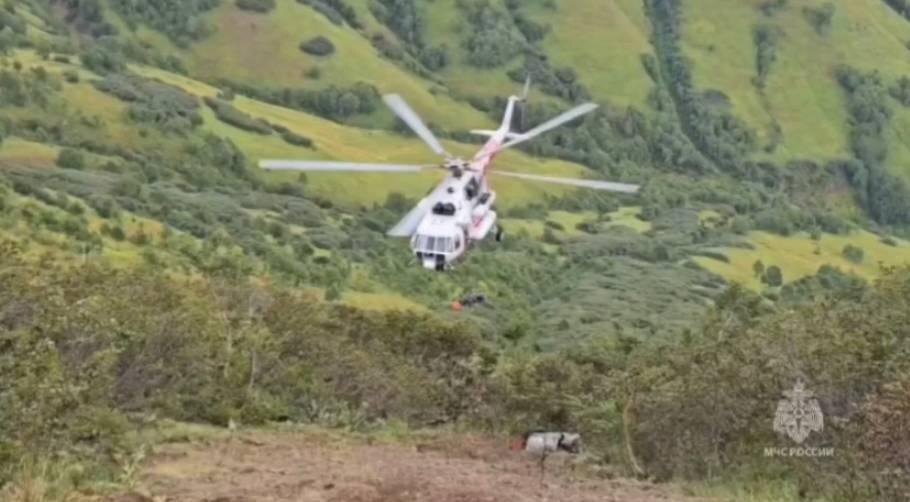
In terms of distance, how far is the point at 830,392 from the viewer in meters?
22.8

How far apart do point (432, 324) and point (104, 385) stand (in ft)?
127

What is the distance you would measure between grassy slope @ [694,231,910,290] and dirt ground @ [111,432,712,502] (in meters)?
135

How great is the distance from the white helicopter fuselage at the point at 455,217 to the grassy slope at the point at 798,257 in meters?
124

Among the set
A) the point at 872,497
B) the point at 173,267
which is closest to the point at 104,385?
the point at 872,497

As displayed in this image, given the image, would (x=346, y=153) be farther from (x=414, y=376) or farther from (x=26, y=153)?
(x=414, y=376)

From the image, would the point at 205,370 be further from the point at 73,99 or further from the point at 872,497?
the point at 73,99

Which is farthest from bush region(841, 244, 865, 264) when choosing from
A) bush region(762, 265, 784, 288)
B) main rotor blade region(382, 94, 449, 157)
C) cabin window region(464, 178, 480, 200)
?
main rotor blade region(382, 94, 449, 157)

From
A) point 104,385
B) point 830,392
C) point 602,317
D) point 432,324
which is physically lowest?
point 602,317

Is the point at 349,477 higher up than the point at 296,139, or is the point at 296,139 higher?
the point at 349,477

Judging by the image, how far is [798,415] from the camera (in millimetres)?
22312

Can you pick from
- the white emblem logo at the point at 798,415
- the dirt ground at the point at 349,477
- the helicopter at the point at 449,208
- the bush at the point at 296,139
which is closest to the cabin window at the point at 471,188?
the helicopter at the point at 449,208

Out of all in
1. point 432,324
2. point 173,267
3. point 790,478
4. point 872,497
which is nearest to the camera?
point 872,497

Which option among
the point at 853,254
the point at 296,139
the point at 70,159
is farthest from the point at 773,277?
the point at 70,159

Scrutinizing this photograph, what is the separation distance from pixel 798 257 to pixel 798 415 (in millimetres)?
162746
